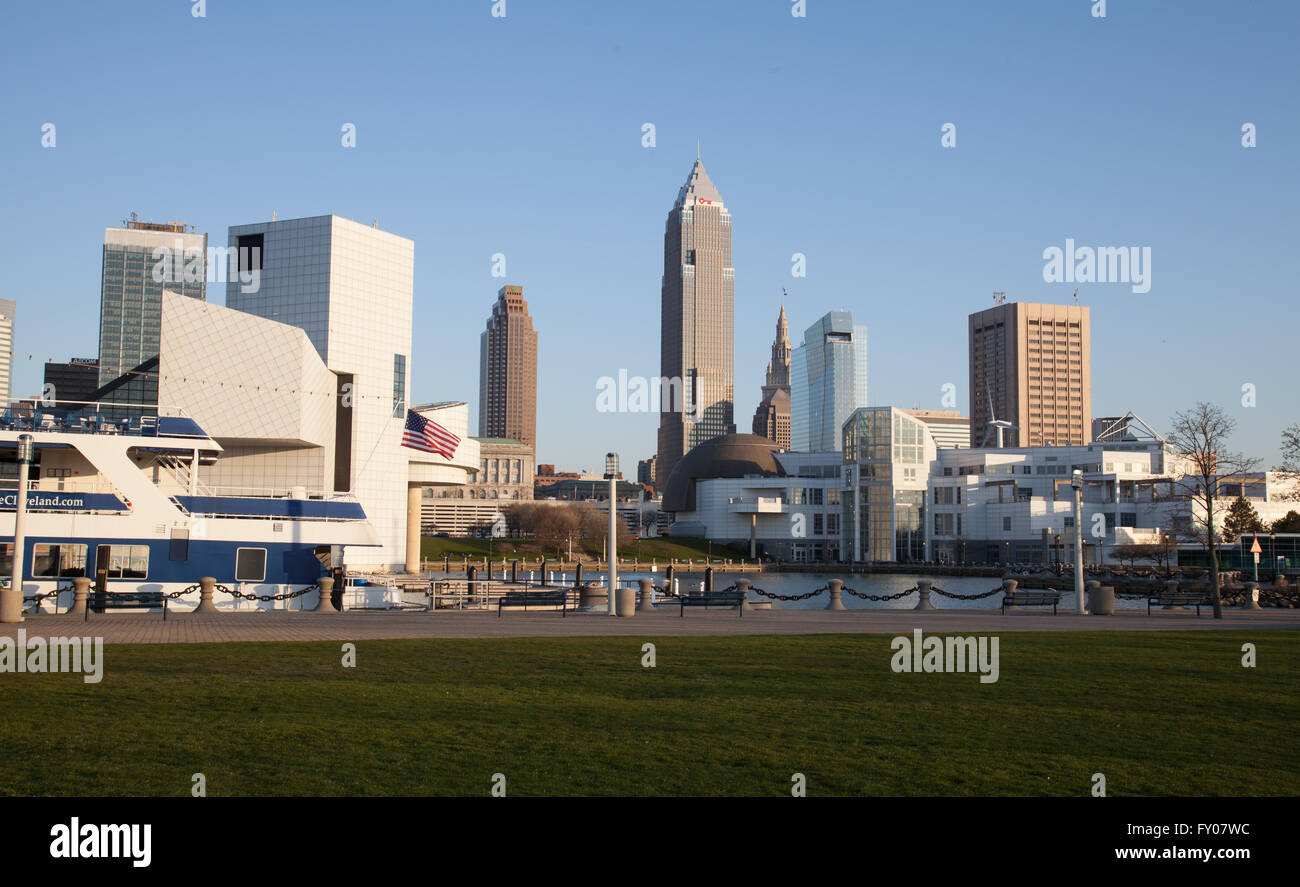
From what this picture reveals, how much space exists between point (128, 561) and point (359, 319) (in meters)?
26.9

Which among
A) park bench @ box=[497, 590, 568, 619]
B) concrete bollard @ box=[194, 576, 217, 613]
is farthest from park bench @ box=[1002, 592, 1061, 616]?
concrete bollard @ box=[194, 576, 217, 613]

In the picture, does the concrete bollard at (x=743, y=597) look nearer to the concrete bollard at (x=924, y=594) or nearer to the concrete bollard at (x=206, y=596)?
the concrete bollard at (x=924, y=594)

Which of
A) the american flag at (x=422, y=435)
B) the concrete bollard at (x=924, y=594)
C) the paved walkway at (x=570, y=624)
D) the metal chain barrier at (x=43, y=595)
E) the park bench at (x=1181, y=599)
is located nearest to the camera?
the paved walkway at (x=570, y=624)

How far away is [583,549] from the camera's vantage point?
155 meters

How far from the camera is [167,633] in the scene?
87.6 feet

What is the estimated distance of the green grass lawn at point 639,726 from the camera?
10203mm

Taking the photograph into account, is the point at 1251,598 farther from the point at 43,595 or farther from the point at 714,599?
the point at 43,595

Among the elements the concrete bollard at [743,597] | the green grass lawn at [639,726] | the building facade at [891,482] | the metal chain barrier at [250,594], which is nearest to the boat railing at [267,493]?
the metal chain barrier at [250,594]

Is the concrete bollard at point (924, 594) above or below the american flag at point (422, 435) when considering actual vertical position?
below

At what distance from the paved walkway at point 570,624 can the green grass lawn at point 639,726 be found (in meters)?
6.31

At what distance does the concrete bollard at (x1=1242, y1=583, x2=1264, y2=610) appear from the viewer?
46.9 meters
